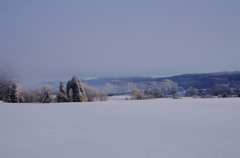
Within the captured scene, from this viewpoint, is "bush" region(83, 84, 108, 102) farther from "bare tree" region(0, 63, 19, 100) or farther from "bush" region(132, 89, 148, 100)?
"bare tree" region(0, 63, 19, 100)

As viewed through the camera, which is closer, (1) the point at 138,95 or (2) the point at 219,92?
(2) the point at 219,92

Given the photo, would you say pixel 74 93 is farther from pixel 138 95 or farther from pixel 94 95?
pixel 138 95

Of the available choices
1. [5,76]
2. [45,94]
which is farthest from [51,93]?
[5,76]

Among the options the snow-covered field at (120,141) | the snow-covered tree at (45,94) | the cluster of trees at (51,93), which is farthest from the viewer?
the snow-covered tree at (45,94)

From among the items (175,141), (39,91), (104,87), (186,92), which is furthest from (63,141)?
(39,91)

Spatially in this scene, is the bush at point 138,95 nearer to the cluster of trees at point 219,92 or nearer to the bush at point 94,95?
the bush at point 94,95

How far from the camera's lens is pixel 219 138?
267cm

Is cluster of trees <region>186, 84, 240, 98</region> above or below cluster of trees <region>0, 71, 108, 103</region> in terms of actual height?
below

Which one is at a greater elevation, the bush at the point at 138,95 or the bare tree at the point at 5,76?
the bare tree at the point at 5,76

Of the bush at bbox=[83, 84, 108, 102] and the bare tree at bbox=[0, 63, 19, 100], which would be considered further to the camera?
the bare tree at bbox=[0, 63, 19, 100]

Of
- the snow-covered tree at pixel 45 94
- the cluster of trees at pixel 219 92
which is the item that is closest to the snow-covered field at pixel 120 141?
the cluster of trees at pixel 219 92

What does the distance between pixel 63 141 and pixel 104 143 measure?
2.17ft

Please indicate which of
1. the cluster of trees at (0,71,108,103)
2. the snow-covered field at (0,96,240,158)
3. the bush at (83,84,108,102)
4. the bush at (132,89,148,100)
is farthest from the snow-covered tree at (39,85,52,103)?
the snow-covered field at (0,96,240,158)

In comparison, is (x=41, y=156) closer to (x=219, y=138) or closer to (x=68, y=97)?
(x=219, y=138)
